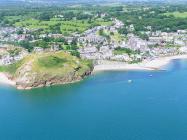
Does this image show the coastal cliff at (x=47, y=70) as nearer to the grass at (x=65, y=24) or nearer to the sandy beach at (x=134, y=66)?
the sandy beach at (x=134, y=66)

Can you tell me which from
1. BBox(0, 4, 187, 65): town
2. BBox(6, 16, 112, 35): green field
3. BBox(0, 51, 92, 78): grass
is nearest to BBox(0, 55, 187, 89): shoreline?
BBox(0, 4, 187, 65): town

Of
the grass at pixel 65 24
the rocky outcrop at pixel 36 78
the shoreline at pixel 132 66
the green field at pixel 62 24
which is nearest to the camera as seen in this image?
the rocky outcrop at pixel 36 78

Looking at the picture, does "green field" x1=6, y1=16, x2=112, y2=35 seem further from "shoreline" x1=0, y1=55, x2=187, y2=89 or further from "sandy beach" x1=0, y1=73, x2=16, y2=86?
"sandy beach" x1=0, y1=73, x2=16, y2=86

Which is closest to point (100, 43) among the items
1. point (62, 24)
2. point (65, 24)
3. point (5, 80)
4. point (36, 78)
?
point (65, 24)

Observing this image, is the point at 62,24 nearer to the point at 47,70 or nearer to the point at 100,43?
the point at 100,43

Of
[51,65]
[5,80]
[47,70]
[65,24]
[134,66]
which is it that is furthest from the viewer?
[65,24]

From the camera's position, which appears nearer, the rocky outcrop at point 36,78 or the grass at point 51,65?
the rocky outcrop at point 36,78

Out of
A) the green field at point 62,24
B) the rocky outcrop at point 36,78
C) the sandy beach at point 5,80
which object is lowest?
the green field at point 62,24

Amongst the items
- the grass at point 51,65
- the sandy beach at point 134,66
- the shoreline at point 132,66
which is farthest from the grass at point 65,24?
the grass at point 51,65

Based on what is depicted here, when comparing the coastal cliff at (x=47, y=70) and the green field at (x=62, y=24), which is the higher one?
the coastal cliff at (x=47, y=70)
